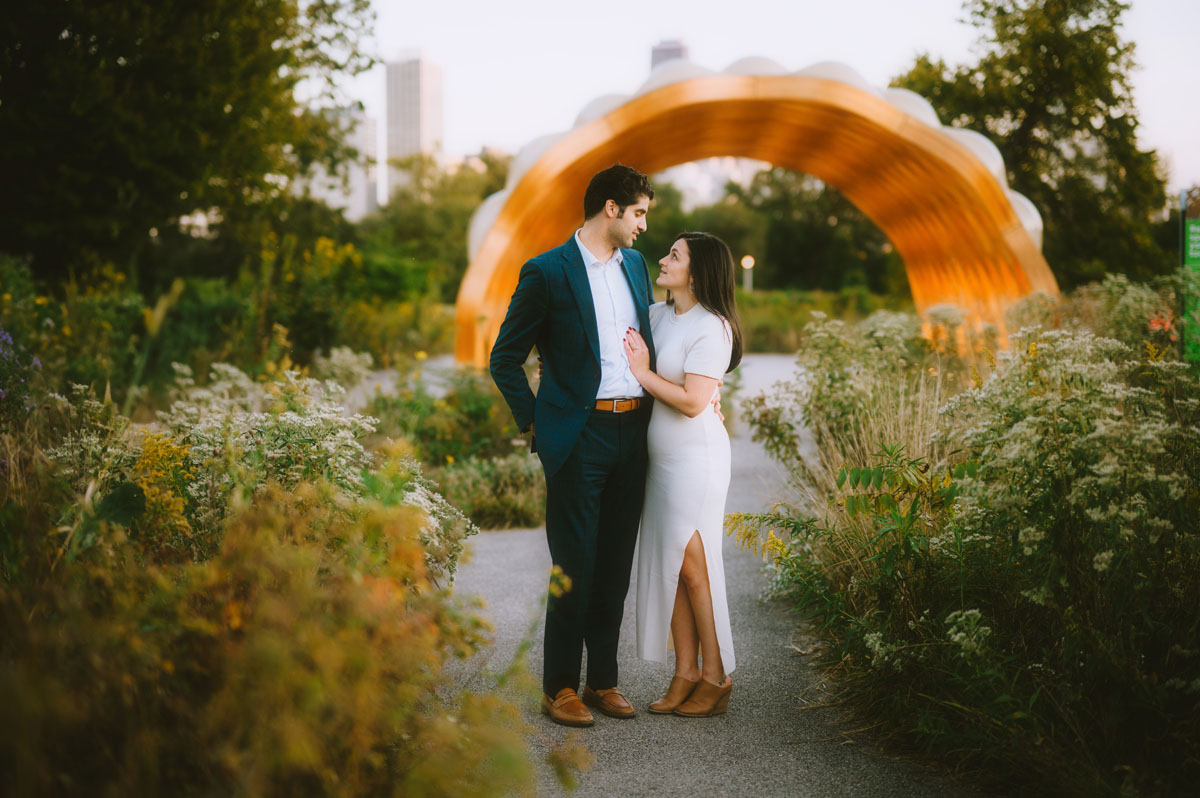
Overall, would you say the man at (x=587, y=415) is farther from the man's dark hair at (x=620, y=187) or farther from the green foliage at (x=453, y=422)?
the green foliage at (x=453, y=422)

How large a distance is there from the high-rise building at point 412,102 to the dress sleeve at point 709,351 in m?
149

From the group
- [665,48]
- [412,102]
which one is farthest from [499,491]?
[412,102]

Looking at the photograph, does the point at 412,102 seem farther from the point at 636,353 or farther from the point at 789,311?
the point at 636,353

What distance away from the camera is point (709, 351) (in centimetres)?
329

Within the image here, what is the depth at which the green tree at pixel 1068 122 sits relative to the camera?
16703 mm

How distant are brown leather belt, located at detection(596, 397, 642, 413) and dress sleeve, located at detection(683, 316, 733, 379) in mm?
239

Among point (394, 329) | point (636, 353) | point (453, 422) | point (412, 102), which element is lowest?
point (453, 422)

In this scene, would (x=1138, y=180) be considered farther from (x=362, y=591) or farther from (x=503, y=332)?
(x=362, y=591)

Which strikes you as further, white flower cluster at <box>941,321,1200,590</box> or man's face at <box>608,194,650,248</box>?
man's face at <box>608,194,650,248</box>

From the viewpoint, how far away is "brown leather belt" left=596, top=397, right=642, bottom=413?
10.7ft

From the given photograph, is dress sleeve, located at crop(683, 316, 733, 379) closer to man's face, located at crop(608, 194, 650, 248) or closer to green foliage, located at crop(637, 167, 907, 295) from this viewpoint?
man's face, located at crop(608, 194, 650, 248)

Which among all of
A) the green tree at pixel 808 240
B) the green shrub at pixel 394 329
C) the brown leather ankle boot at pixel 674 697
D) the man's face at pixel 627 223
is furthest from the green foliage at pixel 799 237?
the brown leather ankle boot at pixel 674 697

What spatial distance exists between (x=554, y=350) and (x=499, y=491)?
3445 millimetres

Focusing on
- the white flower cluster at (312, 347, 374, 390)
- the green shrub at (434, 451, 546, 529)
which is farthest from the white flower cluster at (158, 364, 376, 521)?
the white flower cluster at (312, 347, 374, 390)
